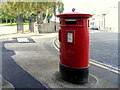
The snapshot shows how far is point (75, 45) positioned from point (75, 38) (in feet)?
0.60

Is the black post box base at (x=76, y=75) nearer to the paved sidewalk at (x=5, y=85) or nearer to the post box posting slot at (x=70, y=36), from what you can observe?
the post box posting slot at (x=70, y=36)

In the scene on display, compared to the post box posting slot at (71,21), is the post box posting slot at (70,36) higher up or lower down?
lower down

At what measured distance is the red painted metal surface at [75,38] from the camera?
3.81 m

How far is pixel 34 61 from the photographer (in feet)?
20.2

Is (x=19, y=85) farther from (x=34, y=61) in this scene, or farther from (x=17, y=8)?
(x=17, y=8)

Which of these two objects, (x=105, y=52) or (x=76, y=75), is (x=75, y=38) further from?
(x=105, y=52)

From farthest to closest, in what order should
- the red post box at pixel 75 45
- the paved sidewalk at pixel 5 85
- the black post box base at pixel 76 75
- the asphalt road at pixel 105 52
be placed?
the asphalt road at pixel 105 52, the black post box base at pixel 76 75, the red post box at pixel 75 45, the paved sidewalk at pixel 5 85

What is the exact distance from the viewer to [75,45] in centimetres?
389

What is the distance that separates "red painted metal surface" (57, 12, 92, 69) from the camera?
3807 mm

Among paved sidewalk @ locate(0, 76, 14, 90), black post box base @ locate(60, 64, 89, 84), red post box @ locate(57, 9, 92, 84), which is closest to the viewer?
paved sidewalk @ locate(0, 76, 14, 90)

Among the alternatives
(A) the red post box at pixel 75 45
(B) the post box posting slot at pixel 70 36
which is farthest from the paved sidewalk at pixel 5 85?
(B) the post box posting slot at pixel 70 36

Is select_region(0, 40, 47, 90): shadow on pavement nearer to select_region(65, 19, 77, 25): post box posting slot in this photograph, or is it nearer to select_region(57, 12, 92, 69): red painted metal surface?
select_region(57, 12, 92, 69): red painted metal surface

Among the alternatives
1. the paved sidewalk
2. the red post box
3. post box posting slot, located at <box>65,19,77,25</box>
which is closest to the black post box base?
the red post box

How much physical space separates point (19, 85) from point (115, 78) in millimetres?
2767
